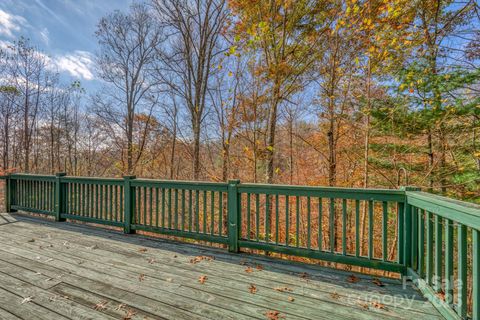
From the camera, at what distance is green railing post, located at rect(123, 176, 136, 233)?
3.77 m

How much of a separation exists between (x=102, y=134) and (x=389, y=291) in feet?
43.9

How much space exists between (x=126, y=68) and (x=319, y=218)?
1230 centimetres

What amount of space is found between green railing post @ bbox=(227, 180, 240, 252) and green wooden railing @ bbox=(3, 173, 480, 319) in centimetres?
1

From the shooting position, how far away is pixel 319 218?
2629 mm

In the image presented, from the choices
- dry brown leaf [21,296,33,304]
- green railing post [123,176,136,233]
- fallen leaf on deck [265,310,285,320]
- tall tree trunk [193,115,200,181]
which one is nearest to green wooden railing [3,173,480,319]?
green railing post [123,176,136,233]

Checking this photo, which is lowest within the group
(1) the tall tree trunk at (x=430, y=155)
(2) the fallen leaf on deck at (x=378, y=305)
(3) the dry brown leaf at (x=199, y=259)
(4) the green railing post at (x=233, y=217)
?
(3) the dry brown leaf at (x=199, y=259)

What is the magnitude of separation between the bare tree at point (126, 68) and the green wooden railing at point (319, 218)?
6.42 meters

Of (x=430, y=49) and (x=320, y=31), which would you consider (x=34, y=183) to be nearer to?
(x=320, y=31)

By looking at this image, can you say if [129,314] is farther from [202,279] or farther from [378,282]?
[378,282]

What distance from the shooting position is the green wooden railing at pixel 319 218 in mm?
1602

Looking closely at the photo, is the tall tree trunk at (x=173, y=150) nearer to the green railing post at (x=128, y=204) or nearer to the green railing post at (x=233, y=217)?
the green railing post at (x=128, y=204)

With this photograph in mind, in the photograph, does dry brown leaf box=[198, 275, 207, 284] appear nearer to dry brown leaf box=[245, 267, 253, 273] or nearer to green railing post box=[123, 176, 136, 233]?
dry brown leaf box=[245, 267, 253, 273]

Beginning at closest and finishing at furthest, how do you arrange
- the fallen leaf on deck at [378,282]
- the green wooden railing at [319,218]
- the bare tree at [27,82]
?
1. the green wooden railing at [319,218]
2. the fallen leaf on deck at [378,282]
3. the bare tree at [27,82]

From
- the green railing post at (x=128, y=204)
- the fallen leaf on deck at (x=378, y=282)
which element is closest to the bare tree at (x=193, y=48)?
the green railing post at (x=128, y=204)
